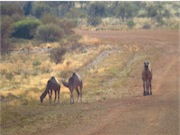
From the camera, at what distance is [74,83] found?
60.7ft

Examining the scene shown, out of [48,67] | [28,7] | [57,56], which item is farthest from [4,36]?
[28,7]

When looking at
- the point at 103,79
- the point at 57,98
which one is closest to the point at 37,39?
the point at 103,79

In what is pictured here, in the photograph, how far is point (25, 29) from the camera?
169ft

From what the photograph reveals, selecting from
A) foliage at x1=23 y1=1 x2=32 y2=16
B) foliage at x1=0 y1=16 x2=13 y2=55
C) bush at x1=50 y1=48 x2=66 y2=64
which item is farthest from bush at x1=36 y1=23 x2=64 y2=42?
foliage at x1=23 y1=1 x2=32 y2=16

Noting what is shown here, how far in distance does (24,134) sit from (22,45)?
110 ft

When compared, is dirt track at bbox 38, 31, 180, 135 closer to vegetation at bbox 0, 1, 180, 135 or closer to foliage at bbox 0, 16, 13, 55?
vegetation at bbox 0, 1, 180, 135

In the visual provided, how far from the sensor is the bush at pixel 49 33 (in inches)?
1935

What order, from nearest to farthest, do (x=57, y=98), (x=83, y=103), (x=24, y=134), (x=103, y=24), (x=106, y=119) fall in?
(x=24, y=134) < (x=106, y=119) < (x=83, y=103) < (x=57, y=98) < (x=103, y=24)

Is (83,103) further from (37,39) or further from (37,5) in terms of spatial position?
(37,5)

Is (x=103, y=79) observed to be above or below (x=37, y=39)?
below

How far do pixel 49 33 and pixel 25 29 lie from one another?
12.4 ft

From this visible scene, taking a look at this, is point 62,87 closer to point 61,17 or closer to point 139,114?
point 139,114

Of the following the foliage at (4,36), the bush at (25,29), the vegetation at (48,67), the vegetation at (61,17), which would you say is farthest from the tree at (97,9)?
the foliage at (4,36)

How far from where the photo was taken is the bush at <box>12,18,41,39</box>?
51.0m
